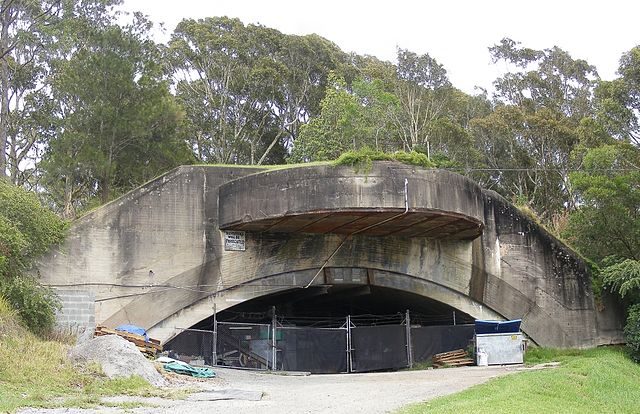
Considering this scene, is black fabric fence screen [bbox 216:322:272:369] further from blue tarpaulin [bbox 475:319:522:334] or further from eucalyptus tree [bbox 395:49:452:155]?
eucalyptus tree [bbox 395:49:452:155]

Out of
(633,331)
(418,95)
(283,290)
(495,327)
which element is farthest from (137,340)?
(418,95)

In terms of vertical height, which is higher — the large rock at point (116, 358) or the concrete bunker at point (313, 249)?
the concrete bunker at point (313, 249)

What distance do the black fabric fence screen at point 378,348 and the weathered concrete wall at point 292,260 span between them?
1.52m

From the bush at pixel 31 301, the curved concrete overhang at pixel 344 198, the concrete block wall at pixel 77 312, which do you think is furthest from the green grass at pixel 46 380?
the curved concrete overhang at pixel 344 198

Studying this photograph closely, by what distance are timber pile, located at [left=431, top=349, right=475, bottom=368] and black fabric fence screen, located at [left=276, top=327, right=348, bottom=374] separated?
2.93m

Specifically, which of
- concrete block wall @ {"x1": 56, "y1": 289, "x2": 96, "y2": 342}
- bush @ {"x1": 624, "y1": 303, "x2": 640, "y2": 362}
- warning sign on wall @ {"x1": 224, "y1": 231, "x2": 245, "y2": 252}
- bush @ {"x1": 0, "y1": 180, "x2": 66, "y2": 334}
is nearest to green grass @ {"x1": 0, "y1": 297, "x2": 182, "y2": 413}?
bush @ {"x1": 0, "y1": 180, "x2": 66, "y2": 334}

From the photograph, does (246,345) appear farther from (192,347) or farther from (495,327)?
(495,327)

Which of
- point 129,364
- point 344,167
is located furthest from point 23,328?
point 344,167

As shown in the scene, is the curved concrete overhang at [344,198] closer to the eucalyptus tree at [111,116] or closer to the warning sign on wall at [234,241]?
the warning sign on wall at [234,241]

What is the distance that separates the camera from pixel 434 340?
74.4 feet

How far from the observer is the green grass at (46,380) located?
11.0m

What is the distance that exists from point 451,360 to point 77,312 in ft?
37.1

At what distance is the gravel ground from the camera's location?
11320 millimetres

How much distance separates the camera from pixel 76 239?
18766 mm
